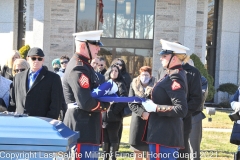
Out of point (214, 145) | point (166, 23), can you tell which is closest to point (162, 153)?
point (214, 145)

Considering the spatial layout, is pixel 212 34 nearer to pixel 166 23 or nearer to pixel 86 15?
pixel 166 23

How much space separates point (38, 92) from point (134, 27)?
1537 centimetres

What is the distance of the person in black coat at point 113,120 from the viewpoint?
26.8ft

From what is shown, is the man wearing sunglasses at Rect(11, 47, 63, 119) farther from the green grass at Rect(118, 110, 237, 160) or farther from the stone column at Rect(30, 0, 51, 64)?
the stone column at Rect(30, 0, 51, 64)

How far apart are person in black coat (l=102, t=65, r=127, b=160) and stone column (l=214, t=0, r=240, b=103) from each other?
14.2 m

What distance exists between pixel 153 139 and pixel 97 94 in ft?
2.99

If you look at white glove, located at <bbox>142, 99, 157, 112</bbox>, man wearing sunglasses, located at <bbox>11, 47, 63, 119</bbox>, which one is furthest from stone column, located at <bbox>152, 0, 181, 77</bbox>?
white glove, located at <bbox>142, 99, 157, 112</bbox>

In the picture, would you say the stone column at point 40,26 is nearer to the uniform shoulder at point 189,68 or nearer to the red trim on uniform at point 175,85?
the uniform shoulder at point 189,68

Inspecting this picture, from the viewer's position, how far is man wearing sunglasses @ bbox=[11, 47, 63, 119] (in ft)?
19.2

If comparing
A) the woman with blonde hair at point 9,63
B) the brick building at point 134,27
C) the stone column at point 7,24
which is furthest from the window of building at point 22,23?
the woman with blonde hair at point 9,63

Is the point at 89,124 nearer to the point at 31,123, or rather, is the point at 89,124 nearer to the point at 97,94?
the point at 97,94

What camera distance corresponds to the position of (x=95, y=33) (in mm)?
5059

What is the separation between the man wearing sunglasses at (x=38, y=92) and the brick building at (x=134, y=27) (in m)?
13.4

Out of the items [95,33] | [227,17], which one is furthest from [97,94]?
[227,17]
